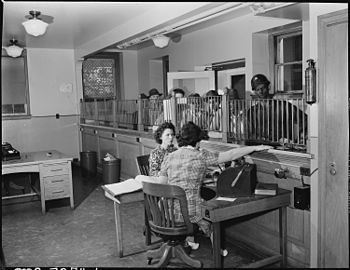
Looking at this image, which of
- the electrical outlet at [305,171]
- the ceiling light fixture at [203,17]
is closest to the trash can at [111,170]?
the ceiling light fixture at [203,17]

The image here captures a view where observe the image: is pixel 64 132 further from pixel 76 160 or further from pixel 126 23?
pixel 126 23

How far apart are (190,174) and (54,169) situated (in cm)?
200

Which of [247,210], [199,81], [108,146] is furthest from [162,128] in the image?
[199,81]

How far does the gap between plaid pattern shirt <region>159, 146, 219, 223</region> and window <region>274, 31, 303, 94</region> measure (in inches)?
77.4

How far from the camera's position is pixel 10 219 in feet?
12.1

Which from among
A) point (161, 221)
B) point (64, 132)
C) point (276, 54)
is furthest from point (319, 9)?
point (64, 132)

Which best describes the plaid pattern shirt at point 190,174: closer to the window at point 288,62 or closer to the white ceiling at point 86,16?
the white ceiling at point 86,16

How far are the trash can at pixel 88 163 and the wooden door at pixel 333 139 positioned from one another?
103 inches

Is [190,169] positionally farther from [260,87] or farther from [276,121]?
[260,87]

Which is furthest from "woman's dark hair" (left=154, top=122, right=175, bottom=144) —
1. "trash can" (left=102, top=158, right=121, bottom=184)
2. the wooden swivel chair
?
"trash can" (left=102, top=158, right=121, bottom=184)

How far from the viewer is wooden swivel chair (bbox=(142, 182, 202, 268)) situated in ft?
7.25

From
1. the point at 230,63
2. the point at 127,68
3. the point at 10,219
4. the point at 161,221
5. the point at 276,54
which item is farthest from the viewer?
the point at 127,68

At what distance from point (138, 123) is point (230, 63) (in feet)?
4.14

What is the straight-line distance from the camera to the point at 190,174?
237 centimetres
